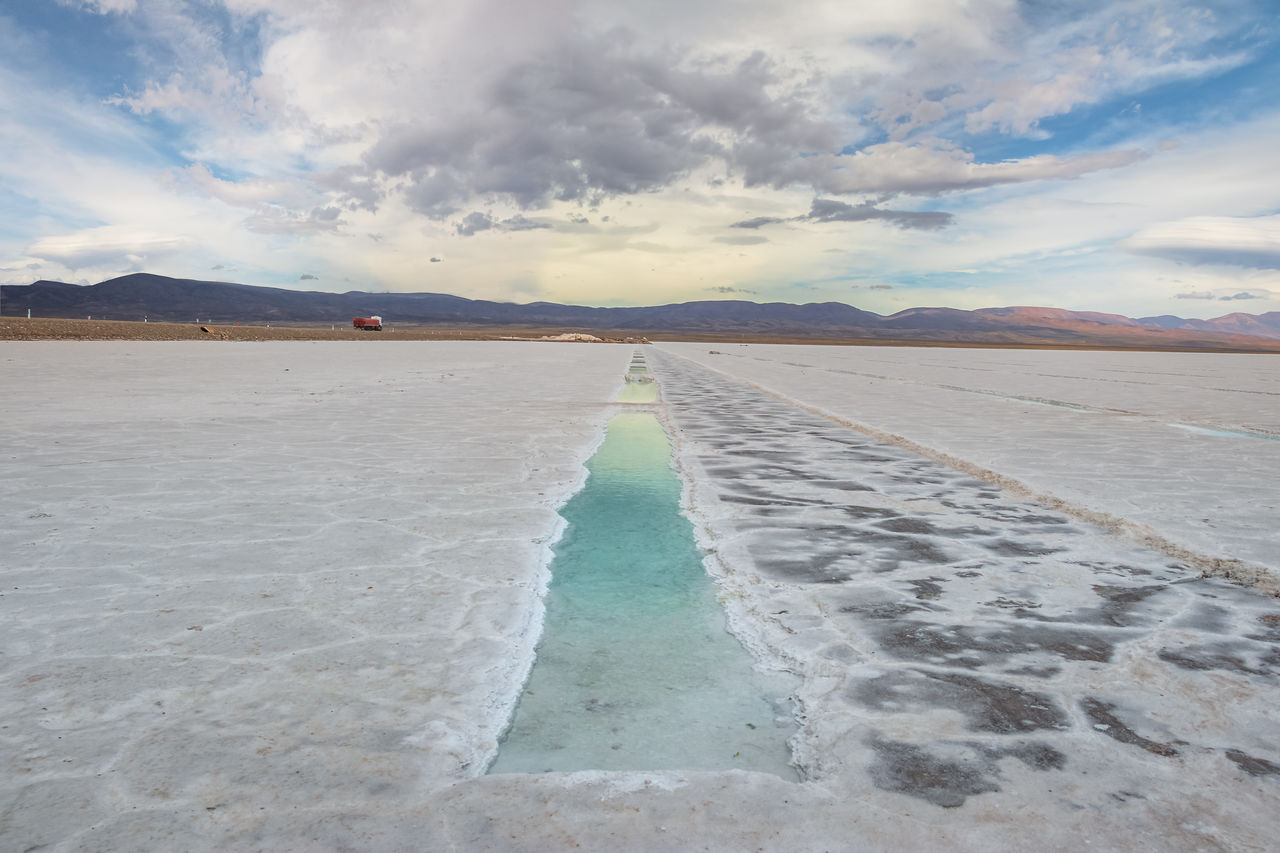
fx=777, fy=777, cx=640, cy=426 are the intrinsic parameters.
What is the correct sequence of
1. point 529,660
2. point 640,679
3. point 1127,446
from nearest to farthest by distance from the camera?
point 640,679
point 529,660
point 1127,446

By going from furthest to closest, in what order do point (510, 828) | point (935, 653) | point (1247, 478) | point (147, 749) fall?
point (1247, 478) → point (935, 653) → point (147, 749) → point (510, 828)

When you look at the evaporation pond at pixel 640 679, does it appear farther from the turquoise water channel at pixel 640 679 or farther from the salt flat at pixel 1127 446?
the salt flat at pixel 1127 446

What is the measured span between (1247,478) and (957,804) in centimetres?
A: 654

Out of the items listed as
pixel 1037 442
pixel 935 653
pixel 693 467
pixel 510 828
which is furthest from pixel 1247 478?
pixel 510 828

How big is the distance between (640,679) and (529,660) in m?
0.42

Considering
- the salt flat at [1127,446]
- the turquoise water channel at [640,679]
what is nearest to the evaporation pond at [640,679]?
the turquoise water channel at [640,679]

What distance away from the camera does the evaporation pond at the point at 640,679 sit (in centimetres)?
215

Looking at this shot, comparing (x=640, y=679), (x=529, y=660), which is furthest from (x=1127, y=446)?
(x=529, y=660)

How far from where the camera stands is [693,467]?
6922 mm

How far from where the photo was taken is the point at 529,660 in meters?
2.78

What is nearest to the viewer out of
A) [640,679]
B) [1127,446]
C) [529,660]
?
[640,679]

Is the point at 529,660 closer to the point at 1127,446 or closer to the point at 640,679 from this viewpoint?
the point at 640,679

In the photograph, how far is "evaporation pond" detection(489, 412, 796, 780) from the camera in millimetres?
2154

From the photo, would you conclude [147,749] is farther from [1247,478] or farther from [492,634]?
[1247,478]
